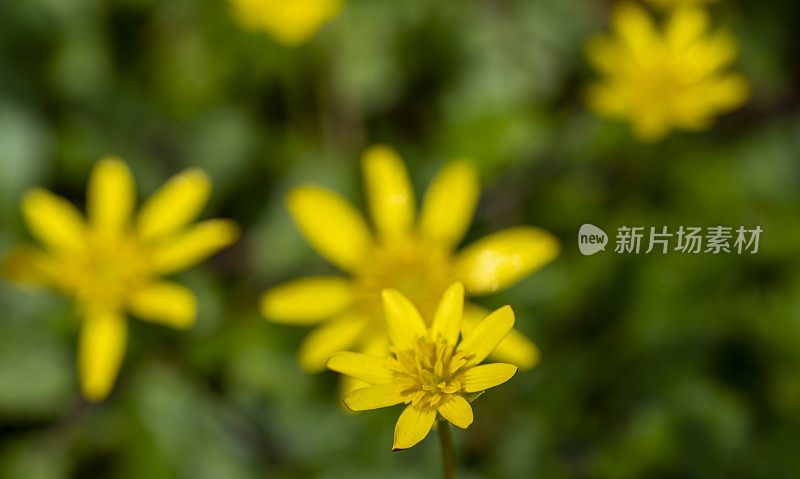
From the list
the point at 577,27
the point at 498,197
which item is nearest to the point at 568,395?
the point at 498,197

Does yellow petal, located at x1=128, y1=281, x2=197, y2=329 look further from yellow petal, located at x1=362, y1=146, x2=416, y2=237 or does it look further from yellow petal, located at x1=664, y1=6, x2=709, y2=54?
yellow petal, located at x1=664, y1=6, x2=709, y2=54

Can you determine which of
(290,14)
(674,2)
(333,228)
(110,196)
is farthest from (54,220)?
(674,2)

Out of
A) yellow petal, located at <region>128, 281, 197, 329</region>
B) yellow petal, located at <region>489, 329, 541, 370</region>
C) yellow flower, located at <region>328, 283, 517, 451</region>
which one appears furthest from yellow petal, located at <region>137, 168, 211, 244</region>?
yellow flower, located at <region>328, 283, 517, 451</region>

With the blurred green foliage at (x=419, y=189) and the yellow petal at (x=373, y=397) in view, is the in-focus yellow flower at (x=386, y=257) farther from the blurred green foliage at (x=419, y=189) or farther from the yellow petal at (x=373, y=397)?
the yellow petal at (x=373, y=397)

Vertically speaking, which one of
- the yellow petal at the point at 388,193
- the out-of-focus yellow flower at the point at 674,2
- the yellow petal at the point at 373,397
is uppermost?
the out-of-focus yellow flower at the point at 674,2

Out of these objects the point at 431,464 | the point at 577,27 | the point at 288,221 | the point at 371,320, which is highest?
the point at 577,27

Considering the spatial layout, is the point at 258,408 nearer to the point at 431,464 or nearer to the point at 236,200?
the point at 431,464

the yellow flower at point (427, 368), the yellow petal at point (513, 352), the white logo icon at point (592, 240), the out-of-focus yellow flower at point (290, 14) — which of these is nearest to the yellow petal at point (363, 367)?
the yellow flower at point (427, 368)
